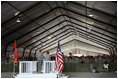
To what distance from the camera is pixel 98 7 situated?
18.6 meters

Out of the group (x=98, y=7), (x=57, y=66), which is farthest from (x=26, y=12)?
(x=57, y=66)

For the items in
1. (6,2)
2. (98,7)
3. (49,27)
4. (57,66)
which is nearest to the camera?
(57,66)

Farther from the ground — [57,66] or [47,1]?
[47,1]

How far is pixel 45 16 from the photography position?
25500 mm

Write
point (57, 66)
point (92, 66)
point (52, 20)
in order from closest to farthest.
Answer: point (57, 66) → point (92, 66) → point (52, 20)

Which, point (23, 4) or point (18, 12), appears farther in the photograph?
point (18, 12)

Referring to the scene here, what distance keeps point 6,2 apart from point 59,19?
12.2 meters

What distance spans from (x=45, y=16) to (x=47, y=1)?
4.92 meters

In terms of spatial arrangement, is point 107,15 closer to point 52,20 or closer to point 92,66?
point 92,66

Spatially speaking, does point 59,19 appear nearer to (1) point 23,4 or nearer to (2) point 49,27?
(2) point 49,27

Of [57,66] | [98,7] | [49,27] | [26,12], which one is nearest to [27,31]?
[49,27]

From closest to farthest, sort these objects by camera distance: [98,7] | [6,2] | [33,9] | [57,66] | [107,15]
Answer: [57,66] → [6,2] → [98,7] → [107,15] → [33,9]

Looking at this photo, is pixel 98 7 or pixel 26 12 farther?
pixel 26 12

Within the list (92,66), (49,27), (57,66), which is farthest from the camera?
(49,27)
